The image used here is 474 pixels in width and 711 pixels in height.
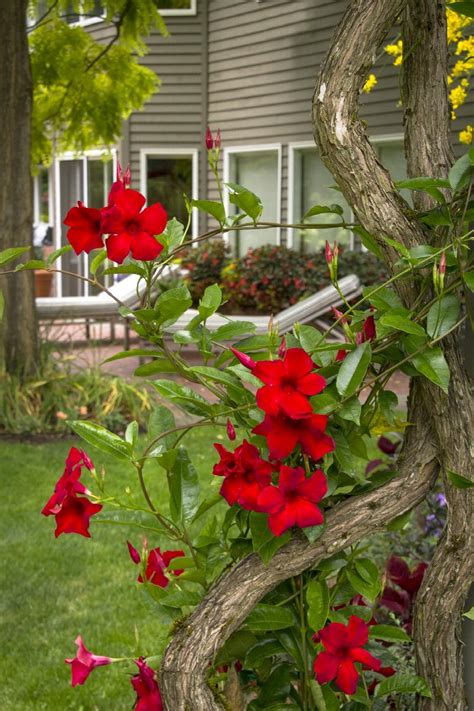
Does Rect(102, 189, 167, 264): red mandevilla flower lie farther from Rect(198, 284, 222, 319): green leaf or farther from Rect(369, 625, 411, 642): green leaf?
Rect(369, 625, 411, 642): green leaf

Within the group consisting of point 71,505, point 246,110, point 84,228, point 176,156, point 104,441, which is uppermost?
point 246,110

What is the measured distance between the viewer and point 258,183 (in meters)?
14.8

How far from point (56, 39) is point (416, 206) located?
8.57 m

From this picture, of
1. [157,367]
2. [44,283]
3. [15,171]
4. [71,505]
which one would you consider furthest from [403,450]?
[44,283]

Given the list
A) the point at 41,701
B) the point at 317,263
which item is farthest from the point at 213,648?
the point at 317,263

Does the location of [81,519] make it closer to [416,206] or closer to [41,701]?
[416,206]

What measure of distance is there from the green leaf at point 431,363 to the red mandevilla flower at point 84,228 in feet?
Result: 1.86

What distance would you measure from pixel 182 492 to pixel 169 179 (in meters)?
14.6

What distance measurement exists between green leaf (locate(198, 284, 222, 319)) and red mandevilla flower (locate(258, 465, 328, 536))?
325mm

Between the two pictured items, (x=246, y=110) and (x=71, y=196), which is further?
(x=71, y=196)

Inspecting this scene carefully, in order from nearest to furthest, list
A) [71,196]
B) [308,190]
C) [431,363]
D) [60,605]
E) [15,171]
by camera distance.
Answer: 1. [431,363]
2. [60,605]
3. [15,171]
4. [308,190]
5. [71,196]

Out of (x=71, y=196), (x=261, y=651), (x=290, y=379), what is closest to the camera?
(x=290, y=379)

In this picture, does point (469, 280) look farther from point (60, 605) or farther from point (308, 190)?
point (308, 190)

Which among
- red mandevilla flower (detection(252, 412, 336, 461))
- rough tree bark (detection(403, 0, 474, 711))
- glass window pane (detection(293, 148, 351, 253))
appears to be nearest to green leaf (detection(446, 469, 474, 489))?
rough tree bark (detection(403, 0, 474, 711))
